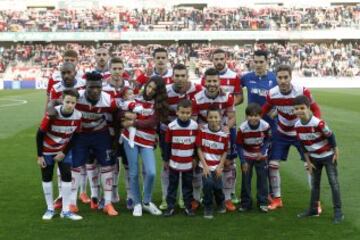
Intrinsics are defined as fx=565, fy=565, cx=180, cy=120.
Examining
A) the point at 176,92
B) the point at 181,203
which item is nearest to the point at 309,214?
the point at 181,203

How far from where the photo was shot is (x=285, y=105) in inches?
323

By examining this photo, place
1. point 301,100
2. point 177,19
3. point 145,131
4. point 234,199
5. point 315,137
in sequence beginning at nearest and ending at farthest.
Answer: point 301,100 < point 315,137 < point 145,131 < point 234,199 < point 177,19

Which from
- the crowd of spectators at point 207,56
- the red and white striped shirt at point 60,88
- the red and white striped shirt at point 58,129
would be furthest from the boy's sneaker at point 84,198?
the crowd of spectators at point 207,56

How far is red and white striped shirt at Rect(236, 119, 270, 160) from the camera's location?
317 inches

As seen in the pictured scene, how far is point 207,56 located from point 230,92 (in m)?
40.6

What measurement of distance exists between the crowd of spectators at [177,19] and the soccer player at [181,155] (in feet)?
150

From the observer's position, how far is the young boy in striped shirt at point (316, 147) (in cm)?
744

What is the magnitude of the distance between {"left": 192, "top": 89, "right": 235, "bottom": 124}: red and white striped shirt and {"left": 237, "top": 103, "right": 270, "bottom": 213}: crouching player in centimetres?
29

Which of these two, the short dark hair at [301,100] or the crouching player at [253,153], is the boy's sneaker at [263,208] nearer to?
the crouching player at [253,153]

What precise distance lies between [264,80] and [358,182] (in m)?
2.70

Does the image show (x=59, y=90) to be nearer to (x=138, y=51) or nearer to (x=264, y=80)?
(x=264, y=80)

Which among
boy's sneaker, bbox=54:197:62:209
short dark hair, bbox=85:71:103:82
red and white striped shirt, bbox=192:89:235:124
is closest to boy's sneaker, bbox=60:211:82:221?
boy's sneaker, bbox=54:197:62:209

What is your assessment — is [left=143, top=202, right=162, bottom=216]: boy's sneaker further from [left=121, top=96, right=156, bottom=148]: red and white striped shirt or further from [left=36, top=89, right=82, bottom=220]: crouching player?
[left=36, top=89, right=82, bottom=220]: crouching player

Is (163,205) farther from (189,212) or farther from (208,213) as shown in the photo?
(208,213)
